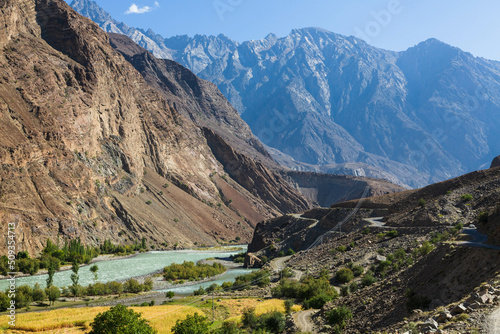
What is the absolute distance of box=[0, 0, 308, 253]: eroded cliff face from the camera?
9256 centimetres

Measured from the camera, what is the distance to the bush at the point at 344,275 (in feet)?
140

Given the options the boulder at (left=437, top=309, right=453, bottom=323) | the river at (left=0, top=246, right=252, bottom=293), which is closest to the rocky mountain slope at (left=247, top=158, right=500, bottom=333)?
the boulder at (left=437, top=309, right=453, bottom=323)

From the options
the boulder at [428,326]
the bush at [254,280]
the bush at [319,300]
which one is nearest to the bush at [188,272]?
the bush at [254,280]

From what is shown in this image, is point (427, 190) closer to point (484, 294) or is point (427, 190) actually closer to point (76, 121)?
point (484, 294)

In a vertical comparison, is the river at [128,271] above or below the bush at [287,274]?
below

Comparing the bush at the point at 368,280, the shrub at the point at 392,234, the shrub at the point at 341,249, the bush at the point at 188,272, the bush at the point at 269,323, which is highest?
the shrub at the point at 392,234

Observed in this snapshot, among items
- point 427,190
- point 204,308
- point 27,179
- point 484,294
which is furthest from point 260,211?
point 484,294

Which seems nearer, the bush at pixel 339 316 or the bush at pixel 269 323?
the bush at pixel 339 316

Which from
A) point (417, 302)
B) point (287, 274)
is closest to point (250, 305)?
point (287, 274)

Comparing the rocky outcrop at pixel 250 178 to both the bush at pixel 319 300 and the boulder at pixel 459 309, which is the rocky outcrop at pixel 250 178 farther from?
the boulder at pixel 459 309

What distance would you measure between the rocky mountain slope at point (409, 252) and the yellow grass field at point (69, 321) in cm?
1519

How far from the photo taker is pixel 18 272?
7038 centimetres

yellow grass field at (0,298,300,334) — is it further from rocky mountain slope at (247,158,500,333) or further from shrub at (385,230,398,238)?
shrub at (385,230,398,238)

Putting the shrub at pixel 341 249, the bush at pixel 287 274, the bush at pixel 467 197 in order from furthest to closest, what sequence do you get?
the shrub at pixel 341 249 → the bush at pixel 287 274 → the bush at pixel 467 197
